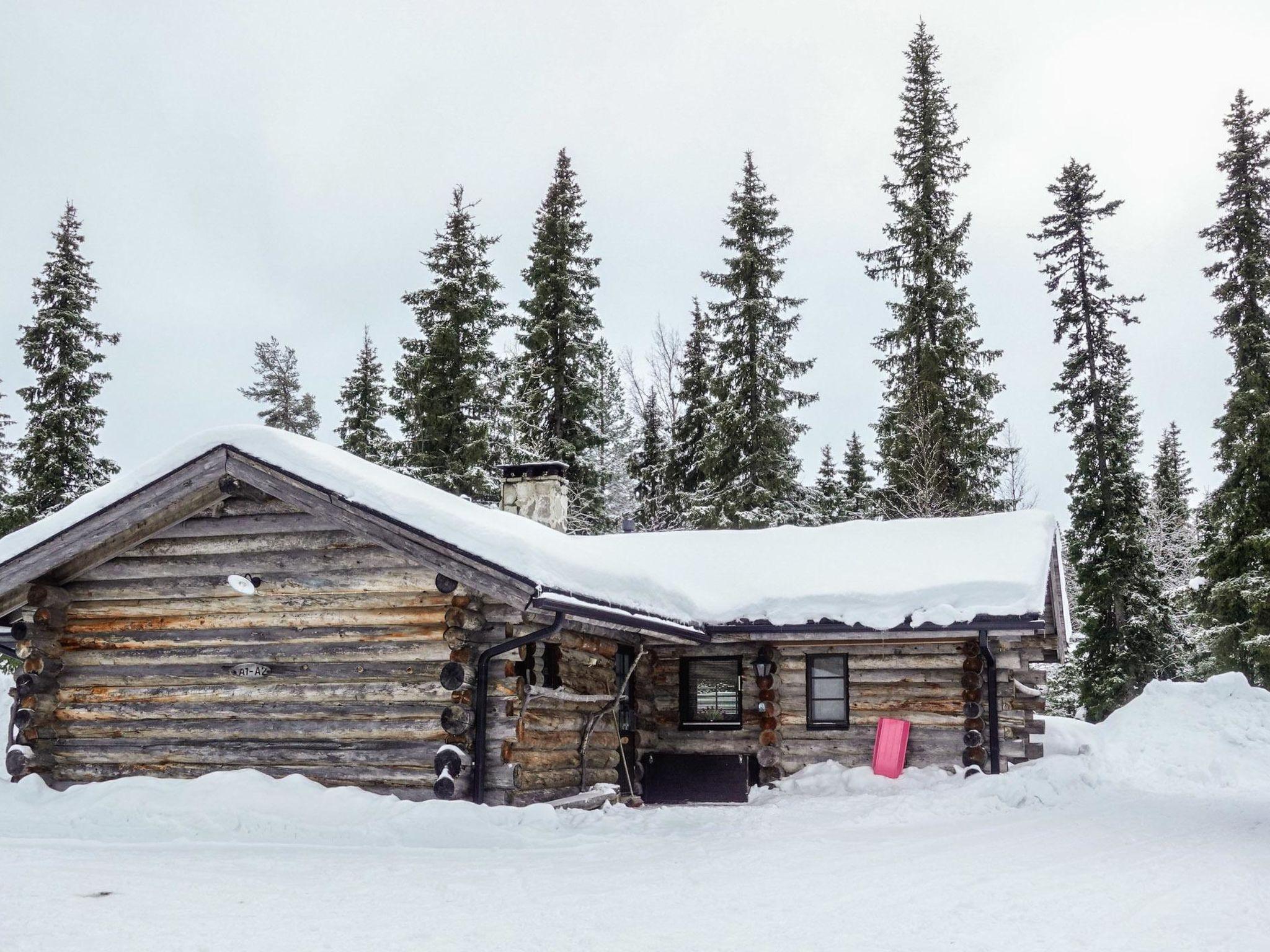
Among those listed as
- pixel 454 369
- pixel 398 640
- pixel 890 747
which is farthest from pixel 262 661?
pixel 454 369

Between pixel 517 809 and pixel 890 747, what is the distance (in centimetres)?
616

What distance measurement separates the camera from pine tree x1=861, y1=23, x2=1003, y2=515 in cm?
2931

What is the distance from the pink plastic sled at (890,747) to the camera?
1457cm

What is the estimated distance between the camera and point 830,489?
4312 centimetres

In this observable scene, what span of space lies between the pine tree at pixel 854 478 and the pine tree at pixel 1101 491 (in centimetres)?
1043

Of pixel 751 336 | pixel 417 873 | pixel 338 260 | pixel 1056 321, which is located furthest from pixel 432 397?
pixel 338 260

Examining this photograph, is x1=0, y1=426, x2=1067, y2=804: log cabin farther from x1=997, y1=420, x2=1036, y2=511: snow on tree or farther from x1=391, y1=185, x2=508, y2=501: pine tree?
x1=997, y1=420, x2=1036, y2=511: snow on tree

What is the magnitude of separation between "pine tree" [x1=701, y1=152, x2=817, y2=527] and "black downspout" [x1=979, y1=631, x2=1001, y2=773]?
14845 millimetres

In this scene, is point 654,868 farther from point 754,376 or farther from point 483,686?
point 754,376

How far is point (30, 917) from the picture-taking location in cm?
643

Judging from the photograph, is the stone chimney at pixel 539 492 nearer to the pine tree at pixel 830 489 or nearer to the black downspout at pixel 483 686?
the black downspout at pixel 483 686

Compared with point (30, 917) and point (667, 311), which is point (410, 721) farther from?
point (667, 311)

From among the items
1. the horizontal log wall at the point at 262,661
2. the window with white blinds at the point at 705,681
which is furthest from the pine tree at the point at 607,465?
the horizontal log wall at the point at 262,661

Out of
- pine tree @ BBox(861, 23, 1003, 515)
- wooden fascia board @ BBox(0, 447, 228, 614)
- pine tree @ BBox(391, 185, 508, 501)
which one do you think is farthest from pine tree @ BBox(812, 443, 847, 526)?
wooden fascia board @ BBox(0, 447, 228, 614)
